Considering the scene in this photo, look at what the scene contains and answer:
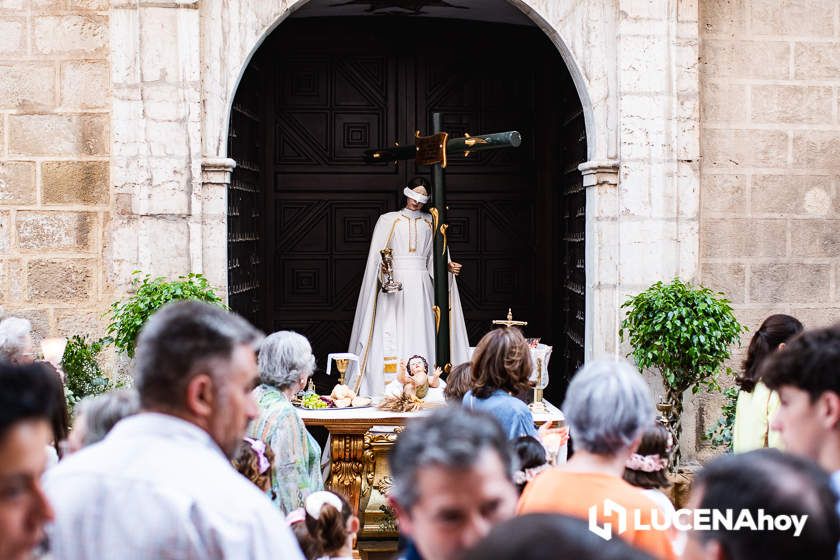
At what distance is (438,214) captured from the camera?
24.9 ft

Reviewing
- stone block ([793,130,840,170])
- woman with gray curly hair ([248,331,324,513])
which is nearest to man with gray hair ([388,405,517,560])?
woman with gray curly hair ([248,331,324,513])

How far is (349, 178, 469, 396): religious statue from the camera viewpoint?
840cm

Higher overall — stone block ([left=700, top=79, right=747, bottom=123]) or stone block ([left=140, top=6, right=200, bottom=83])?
stone block ([left=140, top=6, right=200, bottom=83])

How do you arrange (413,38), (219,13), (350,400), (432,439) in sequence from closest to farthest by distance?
(432,439) < (350,400) < (219,13) < (413,38)

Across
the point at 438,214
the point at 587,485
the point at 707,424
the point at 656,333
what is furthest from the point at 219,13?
the point at 587,485

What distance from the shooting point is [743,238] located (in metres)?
7.54

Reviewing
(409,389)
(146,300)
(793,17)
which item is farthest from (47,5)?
(793,17)

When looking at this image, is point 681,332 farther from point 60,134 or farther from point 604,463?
point 604,463

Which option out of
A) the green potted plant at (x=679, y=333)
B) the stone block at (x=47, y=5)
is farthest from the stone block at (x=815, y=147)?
the stone block at (x=47, y=5)

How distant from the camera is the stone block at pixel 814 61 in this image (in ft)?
24.7

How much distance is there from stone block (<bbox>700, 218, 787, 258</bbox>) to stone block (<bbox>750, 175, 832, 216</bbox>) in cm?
10

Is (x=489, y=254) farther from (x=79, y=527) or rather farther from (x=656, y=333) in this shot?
(x=79, y=527)

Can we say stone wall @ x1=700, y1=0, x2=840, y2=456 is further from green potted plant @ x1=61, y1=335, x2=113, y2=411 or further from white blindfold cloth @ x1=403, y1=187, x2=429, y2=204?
green potted plant @ x1=61, y1=335, x2=113, y2=411

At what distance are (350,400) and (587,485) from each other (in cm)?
414
